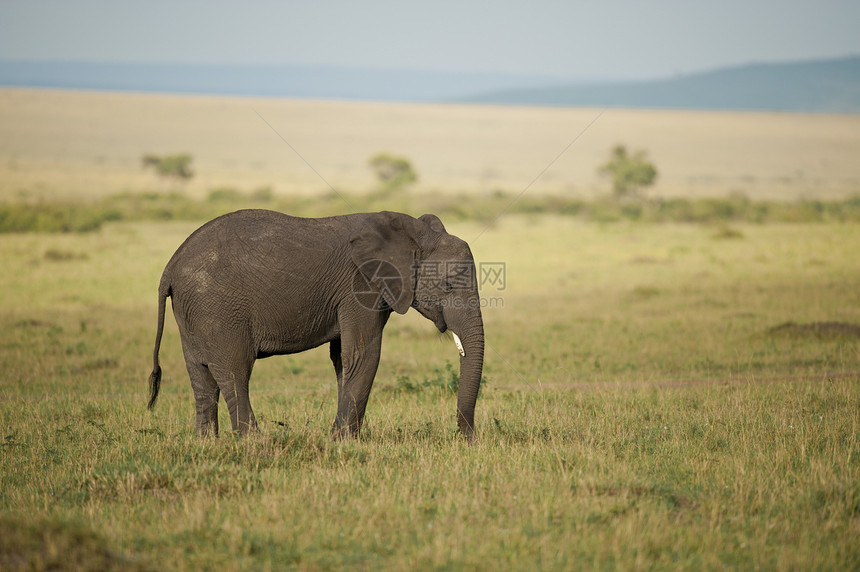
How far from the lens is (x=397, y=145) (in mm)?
143125

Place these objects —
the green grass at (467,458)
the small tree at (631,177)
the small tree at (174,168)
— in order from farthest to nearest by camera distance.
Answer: the small tree at (174,168), the small tree at (631,177), the green grass at (467,458)

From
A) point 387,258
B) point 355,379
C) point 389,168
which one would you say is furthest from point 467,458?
point 389,168

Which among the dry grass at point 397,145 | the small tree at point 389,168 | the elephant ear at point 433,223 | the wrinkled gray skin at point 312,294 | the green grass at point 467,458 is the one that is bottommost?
the green grass at point 467,458

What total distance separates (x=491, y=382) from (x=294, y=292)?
18.4 ft

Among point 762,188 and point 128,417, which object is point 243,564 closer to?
point 128,417

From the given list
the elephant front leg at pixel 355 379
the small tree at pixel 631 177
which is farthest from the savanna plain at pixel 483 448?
the small tree at pixel 631 177

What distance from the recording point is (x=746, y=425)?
33.2ft

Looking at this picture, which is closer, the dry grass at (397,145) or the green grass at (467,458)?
the green grass at (467,458)

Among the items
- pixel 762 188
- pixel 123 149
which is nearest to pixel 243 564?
pixel 762 188

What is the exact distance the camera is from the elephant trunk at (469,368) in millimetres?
9203

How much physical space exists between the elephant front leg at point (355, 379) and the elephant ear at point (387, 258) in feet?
1.65

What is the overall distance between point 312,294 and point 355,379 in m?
1.00

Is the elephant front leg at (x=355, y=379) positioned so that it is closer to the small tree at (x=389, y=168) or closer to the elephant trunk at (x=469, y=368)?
the elephant trunk at (x=469, y=368)
